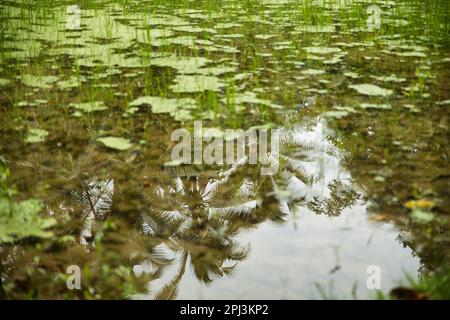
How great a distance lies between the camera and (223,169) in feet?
10.6

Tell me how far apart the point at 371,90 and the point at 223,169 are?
A: 6.12ft

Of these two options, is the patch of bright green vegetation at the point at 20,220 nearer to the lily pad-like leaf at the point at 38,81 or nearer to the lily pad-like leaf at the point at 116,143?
the lily pad-like leaf at the point at 116,143

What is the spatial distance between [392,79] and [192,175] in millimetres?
2566

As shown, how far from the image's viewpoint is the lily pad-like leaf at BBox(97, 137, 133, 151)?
326 cm

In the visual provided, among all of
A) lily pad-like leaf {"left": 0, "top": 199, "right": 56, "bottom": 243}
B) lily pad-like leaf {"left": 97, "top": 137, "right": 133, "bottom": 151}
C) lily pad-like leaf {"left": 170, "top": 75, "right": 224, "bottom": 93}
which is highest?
lily pad-like leaf {"left": 170, "top": 75, "right": 224, "bottom": 93}

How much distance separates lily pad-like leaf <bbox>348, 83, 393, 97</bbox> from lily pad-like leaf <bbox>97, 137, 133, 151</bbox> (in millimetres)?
2249

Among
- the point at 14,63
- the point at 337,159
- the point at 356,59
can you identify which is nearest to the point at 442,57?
the point at 356,59

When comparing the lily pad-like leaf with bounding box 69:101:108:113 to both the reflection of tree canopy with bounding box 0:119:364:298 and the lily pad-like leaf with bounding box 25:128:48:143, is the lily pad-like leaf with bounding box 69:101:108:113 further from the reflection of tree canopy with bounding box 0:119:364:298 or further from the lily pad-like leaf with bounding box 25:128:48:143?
the reflection of tree canopy with bounding box 0:119:364:298

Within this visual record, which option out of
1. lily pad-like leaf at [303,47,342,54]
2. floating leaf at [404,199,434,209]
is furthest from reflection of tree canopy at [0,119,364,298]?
lily pad-like leaf at [303,47,342,54]

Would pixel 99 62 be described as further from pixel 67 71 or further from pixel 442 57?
pixel 442 57

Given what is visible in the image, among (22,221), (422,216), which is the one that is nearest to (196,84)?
(22,221)

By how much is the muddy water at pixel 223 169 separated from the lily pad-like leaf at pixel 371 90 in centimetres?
1

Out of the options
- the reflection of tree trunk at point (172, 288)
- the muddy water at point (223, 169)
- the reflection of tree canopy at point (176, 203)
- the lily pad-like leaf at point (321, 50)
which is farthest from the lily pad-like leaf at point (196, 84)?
the reflection of tree trunk at point (172, 288)

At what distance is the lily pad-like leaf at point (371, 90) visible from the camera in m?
4.20
